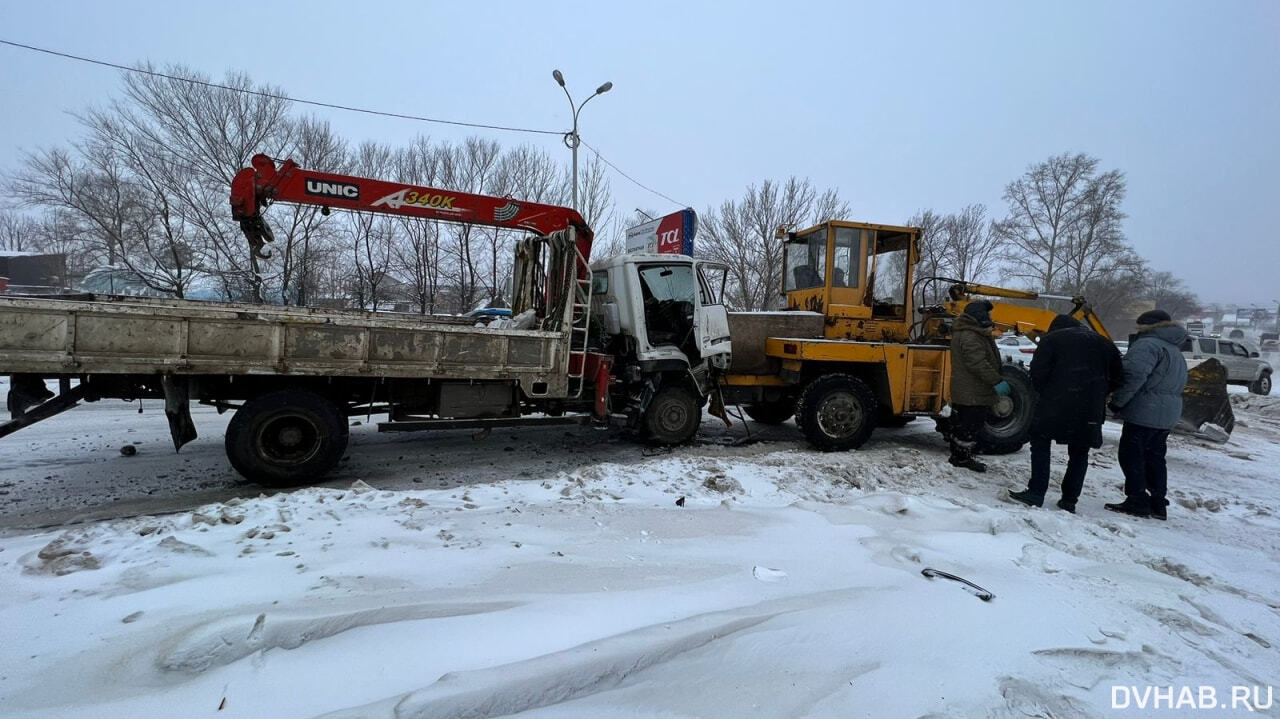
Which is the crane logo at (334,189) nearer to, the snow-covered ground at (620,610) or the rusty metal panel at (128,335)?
the rusty metal panel at (128,335)

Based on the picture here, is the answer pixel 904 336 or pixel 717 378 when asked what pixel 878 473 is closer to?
pixel 717 378

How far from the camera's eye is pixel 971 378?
625 cm

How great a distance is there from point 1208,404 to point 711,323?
7.46m

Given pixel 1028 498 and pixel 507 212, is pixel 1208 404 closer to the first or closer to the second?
pixel 1028 498

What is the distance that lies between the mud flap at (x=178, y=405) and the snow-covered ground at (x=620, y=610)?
A: 235cm

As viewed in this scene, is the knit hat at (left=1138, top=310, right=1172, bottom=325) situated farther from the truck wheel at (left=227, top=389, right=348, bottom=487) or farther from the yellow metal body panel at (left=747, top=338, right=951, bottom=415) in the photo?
the truck wheel at (left=227, top=389, right=348, bottom=487)

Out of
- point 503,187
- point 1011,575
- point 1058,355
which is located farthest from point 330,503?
point 503,187

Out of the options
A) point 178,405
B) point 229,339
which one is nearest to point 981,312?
point 229,339

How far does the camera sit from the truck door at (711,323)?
24.9 ft

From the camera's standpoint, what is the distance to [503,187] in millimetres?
23406

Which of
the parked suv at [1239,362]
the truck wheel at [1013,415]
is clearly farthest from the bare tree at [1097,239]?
the truck wheel at [1013,415]

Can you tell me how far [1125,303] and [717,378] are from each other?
54007 millimetres

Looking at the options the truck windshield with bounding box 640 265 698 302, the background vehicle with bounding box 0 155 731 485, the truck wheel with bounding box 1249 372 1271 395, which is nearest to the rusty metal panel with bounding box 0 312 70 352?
the background vehicle with bounding box 0 155 731 485

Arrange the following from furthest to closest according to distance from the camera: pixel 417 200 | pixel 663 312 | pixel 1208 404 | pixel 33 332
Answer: pixel 1208 404 → pixel 663 312 → pixel 417 200 → pixel 33 332
